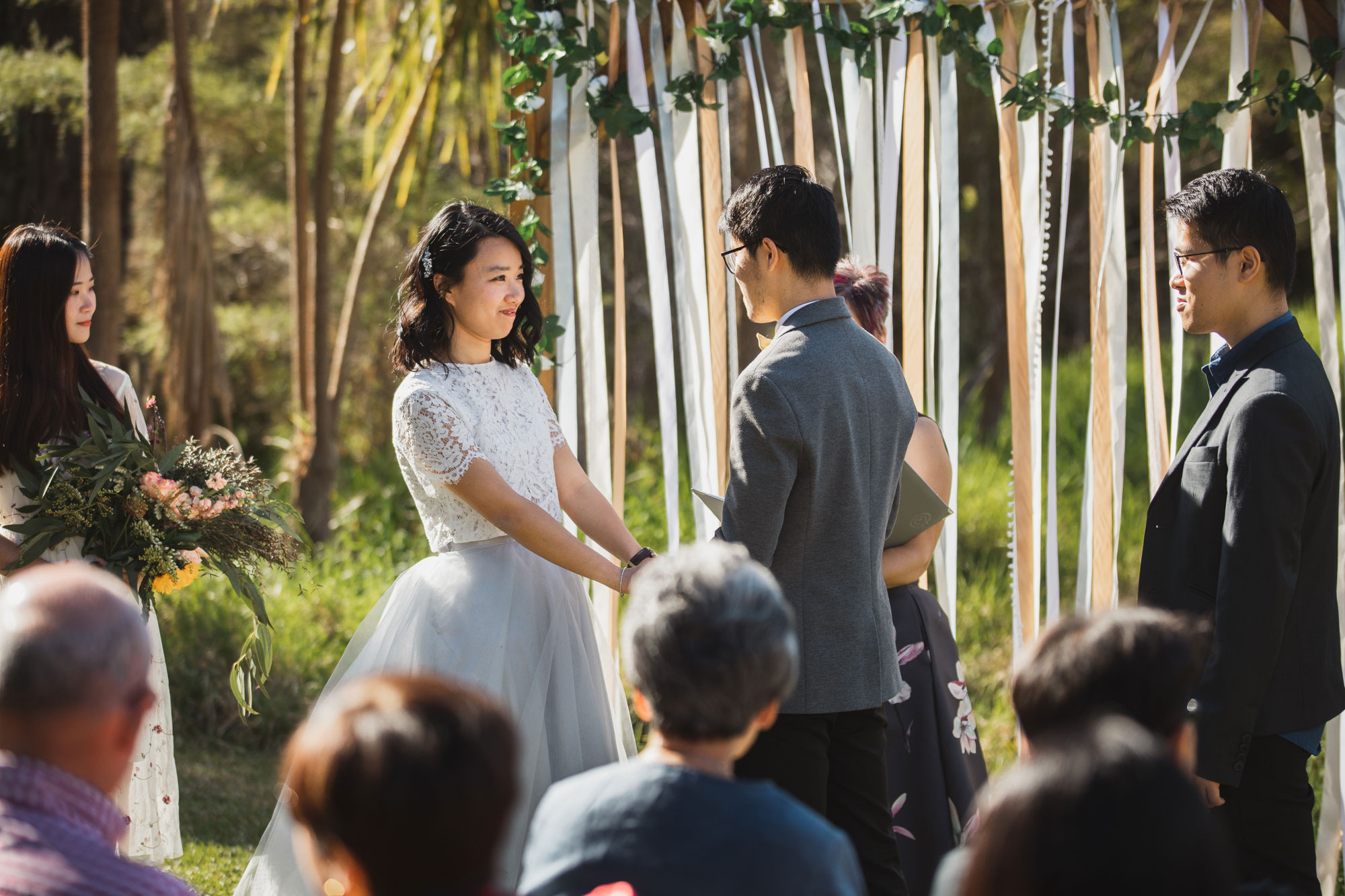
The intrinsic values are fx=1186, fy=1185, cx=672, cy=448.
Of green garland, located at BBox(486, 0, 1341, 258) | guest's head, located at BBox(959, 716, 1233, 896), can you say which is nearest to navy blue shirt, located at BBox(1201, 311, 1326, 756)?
green garland, located at BBox(486, 0, 1341, 258)

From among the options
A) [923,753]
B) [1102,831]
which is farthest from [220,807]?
[1102,831]

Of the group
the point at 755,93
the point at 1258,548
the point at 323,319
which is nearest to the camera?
the point at 1258,548

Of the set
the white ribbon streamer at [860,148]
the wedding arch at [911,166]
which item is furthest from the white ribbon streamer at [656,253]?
the white ribbon streamer at [860,148]

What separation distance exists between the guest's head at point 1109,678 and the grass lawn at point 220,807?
111 inches

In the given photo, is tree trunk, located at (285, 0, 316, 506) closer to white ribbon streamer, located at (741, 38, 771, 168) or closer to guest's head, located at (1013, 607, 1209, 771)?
white ribbon streamer, located at (741, 38, 771, 168)

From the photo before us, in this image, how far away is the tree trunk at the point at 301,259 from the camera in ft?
20.3

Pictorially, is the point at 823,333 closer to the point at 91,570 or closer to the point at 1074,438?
the point at 91,570

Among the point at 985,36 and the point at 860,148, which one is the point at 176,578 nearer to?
the point at 860,148

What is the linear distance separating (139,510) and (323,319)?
3.86 m

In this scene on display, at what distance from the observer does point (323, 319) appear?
6.46 meters

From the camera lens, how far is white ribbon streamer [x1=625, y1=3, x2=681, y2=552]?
3365mm

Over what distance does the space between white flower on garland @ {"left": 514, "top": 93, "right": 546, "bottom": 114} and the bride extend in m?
0.76

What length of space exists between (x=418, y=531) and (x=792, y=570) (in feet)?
Answer: 17.8

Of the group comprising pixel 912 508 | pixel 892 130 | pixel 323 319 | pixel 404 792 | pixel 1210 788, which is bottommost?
pixel 1210 788
